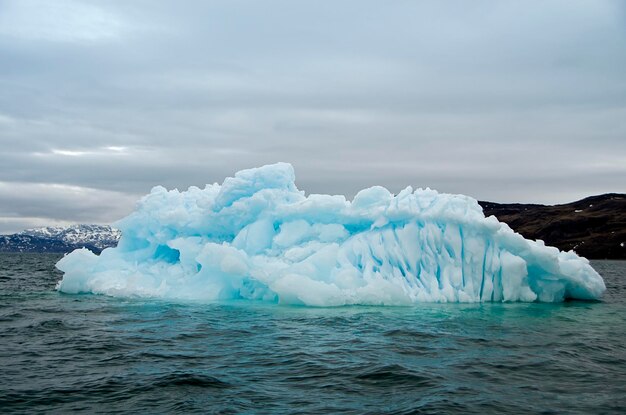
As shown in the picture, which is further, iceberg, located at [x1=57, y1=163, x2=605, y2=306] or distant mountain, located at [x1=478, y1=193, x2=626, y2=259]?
distant mountain, located at [x1=478, y1=193, x2=626, y2=259]

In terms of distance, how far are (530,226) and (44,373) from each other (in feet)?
367

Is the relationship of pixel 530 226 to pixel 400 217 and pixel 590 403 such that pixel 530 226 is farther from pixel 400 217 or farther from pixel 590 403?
pixel 590 403

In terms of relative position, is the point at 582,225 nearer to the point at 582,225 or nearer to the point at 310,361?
the point at 582,225

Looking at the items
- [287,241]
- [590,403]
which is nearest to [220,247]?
[287,241]

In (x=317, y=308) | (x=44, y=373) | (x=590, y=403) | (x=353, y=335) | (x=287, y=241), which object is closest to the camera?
(x=590, y=403)

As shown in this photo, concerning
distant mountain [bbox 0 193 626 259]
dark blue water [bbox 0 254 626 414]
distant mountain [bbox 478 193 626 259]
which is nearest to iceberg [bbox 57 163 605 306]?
dark blue water [bbox 0 254 626 414]

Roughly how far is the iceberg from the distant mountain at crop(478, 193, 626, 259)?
82.1m

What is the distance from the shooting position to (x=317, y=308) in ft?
52.1

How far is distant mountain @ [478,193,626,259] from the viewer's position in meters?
92.8

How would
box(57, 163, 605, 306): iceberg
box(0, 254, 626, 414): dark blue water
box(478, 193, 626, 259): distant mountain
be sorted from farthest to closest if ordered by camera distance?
box(478, 193, 626, 259): distant mountain → box(57, 163, 605, 306): iceberg → box(0, 254, 626, 414): dark blue water

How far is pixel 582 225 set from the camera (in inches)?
4060

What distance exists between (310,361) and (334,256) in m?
8.16

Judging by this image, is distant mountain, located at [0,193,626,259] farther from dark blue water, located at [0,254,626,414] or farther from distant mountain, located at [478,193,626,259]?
dark blue water, located at [0,254,626,414]

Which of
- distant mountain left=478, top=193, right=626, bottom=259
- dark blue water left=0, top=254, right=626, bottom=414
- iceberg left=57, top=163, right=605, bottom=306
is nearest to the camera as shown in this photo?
dark blue water left=0, top=254, right=626, bottom=414
